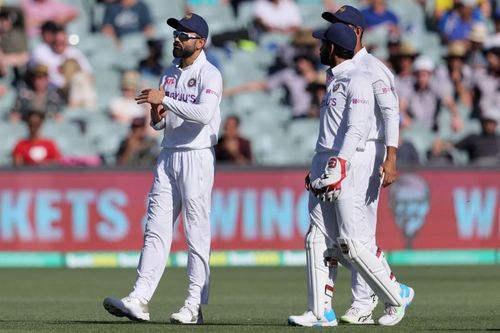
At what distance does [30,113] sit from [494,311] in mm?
9427

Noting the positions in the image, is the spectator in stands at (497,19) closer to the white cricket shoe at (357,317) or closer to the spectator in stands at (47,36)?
the spectator in stands at (47,36)

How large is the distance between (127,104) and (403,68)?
4.28 metres

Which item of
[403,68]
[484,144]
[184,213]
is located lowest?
[484,144]

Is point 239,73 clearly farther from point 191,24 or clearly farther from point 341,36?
point 341,36

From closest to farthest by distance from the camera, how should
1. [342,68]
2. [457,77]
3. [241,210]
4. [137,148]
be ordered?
[342,68] < [241,210] < [137,148] < [457,77]

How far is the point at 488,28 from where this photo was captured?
2306cm

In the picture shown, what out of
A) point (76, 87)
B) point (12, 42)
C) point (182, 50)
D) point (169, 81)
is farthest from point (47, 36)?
point (182, 50)

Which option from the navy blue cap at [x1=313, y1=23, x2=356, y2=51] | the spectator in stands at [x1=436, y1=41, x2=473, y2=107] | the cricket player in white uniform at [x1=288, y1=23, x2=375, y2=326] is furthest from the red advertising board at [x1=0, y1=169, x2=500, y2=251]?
the navy blue cap at [x1=313, y1=23, x2=356, y2=51]

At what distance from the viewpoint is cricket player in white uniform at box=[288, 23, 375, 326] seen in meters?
8.89

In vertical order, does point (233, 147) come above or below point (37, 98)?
below

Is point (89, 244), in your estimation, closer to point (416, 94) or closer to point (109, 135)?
point (109, 135)

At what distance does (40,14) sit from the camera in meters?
21.9

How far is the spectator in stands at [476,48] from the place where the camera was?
72.0 feet

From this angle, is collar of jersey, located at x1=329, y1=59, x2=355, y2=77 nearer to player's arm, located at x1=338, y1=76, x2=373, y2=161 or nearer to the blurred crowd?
player's arm, located at x1=338, y1=76, x2=373, y2=161
